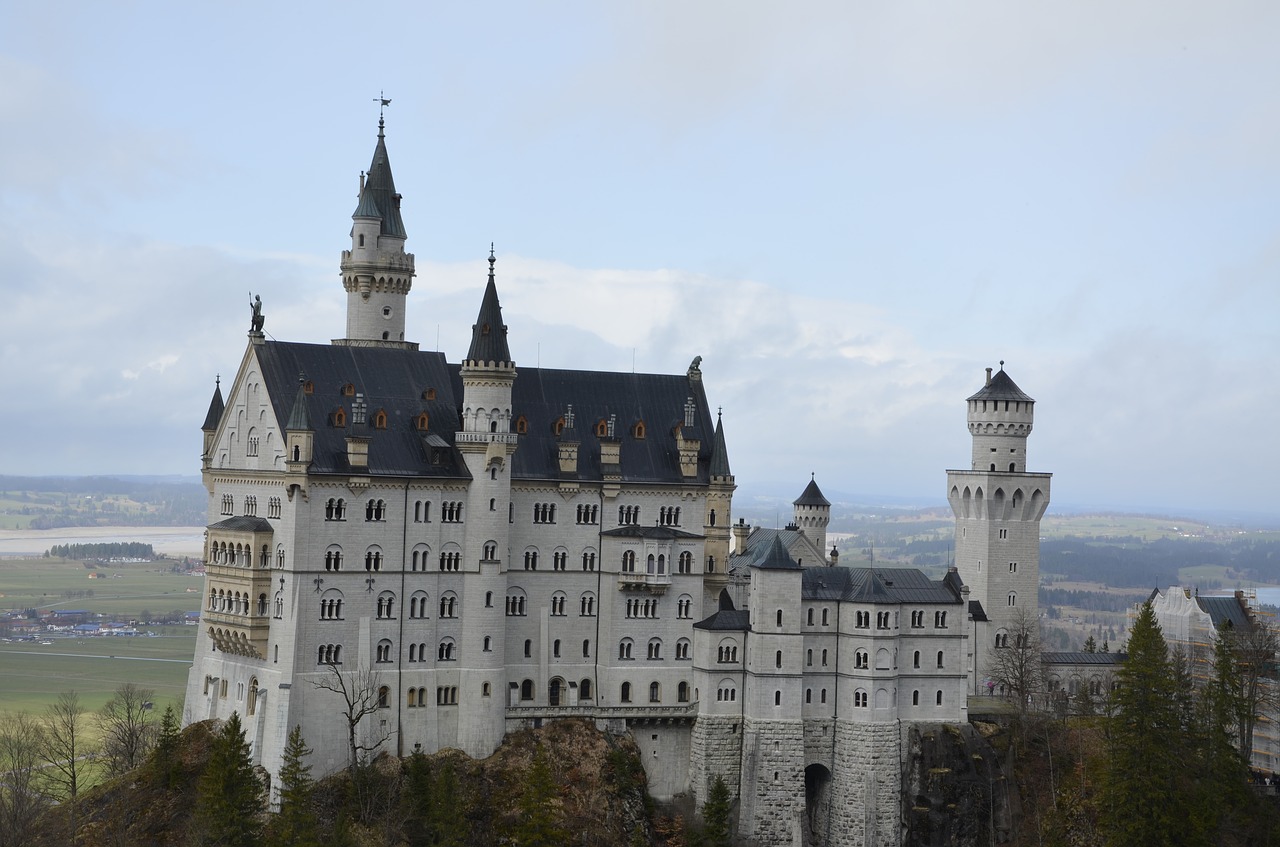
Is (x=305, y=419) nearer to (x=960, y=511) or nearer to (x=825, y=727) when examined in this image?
(x=825, y=727)

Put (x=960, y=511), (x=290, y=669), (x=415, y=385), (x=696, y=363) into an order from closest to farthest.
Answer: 1. (x=290, y=669)
2. (x=415, y=385)
3. (x=696, y=363)
4. (x=960, y=511)

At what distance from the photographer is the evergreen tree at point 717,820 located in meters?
96.8

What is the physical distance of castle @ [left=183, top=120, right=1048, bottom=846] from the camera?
95.1 meters

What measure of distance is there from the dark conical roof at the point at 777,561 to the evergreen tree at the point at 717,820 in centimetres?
1287

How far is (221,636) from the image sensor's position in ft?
321

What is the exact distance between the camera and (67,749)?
391 ft

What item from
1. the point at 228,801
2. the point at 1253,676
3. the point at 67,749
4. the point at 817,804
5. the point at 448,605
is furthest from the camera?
the point at 67,749

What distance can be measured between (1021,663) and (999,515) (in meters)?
11.3

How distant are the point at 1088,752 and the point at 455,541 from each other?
40304 millimetres

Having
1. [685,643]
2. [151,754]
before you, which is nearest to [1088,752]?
[685,643]

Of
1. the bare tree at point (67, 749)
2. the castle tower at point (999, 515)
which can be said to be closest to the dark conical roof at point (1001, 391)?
the castle tower at point (999, 515)

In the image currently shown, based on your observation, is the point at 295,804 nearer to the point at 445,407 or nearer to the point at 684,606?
the point at 445,407

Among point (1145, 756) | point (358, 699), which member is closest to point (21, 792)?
point (358, 699)

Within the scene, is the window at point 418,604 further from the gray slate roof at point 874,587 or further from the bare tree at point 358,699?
the gray slate roof at point 874,587
